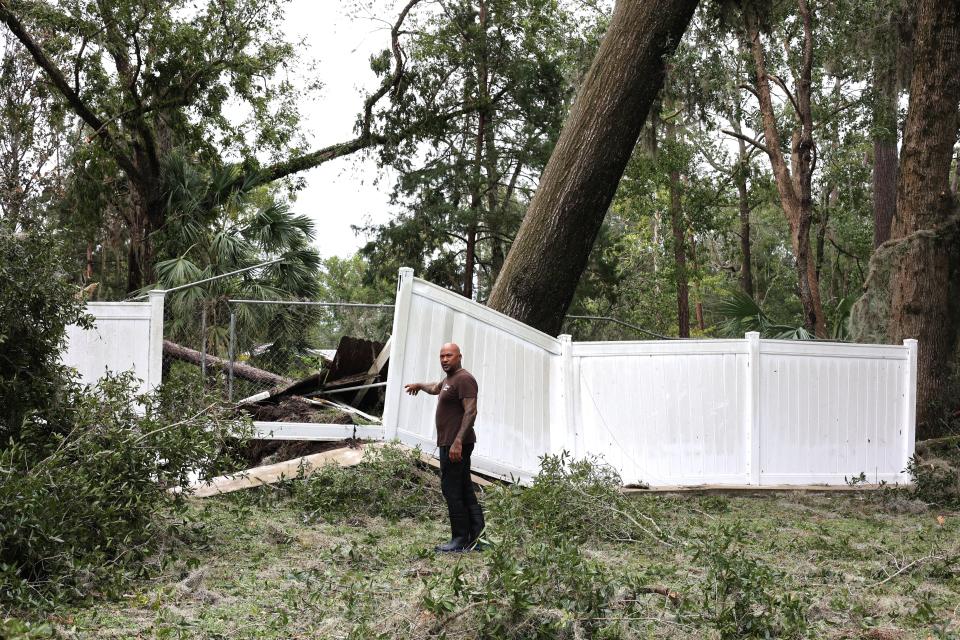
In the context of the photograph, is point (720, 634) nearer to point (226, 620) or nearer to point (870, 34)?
point (226, 620)

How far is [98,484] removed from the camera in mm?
5520

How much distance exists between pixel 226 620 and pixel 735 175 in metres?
19.3

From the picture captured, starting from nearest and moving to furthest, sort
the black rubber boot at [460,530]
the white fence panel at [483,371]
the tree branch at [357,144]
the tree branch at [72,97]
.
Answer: the black rubber boot at [460,530]
the white fence panel at [483,371]
the tree branch at [72,97]
the tree branch at [357,144]

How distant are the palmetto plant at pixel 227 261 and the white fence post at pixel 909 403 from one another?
7397 millimetres

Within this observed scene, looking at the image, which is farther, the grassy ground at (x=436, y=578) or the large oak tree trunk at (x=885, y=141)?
the large oak tree trunk at (x=885, y=141)

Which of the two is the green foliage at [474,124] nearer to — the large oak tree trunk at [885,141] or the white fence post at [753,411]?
the large oak tree trunk at [885,141]

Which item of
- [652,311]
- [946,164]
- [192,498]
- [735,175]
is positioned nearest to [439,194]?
[735,175]

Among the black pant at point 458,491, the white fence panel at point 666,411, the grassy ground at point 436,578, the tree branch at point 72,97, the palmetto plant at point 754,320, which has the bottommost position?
the grassy ground at point 436,578

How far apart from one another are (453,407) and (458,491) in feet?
1.81

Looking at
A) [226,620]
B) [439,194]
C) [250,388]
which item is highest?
[439,194]

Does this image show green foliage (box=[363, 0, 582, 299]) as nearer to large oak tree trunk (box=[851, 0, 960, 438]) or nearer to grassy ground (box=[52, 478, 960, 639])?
large oak tree trunk (box=[851, 0, 960, 438])

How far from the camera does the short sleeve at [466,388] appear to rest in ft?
20.7

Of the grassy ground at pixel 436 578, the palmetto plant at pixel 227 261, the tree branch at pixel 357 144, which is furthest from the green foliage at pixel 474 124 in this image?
the grassy ground at pixel 436 578

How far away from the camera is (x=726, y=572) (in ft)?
14.6
